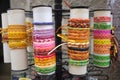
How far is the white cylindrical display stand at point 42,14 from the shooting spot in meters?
0.45

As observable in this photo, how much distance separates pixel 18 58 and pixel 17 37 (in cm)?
7

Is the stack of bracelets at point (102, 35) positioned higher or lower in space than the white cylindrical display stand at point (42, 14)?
lower

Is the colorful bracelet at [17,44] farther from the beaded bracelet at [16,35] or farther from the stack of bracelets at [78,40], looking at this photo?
the stack of bracelets at [78,40]

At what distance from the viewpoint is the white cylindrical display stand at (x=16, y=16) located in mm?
517

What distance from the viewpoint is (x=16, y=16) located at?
52 cm

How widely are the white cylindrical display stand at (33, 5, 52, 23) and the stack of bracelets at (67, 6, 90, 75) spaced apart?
0.07 m

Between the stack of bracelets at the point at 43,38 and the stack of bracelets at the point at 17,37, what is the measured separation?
8 centimetres

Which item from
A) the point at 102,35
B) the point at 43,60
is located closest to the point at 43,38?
the point at 43,60

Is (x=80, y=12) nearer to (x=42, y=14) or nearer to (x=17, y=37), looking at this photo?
(x=42, y=14)

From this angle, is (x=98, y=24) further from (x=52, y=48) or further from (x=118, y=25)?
(x=118, y=25)

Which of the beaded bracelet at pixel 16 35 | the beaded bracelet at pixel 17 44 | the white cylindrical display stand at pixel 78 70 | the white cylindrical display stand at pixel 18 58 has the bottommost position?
the white cylindrical display stand at pixel 78 70

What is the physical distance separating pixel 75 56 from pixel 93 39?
12cm

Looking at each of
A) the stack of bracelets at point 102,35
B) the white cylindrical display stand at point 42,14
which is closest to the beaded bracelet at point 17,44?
the white cylindrical display stand at point 42,14

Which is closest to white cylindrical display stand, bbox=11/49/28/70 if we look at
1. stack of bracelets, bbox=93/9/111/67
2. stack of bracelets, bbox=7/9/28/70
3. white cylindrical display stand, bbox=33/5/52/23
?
stack of bracelets, bbox=7/9/28/70
